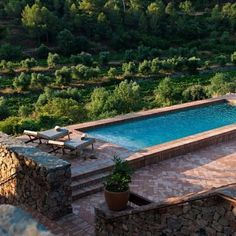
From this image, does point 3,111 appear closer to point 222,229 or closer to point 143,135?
point 143,135

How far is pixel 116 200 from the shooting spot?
5.65 meters

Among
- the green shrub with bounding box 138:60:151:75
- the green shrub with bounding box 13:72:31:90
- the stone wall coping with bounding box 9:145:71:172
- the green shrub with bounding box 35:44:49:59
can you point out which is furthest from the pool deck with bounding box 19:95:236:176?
the green shrub with bounding box 35:44:49:59

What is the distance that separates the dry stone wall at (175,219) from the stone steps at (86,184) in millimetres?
1748

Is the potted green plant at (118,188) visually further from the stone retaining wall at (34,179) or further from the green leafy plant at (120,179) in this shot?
the stone retaining wall at (34,179)

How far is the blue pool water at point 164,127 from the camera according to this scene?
10.9 metres

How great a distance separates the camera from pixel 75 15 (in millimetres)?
45219

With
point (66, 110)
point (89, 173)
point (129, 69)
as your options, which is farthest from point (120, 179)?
point (129, 69)

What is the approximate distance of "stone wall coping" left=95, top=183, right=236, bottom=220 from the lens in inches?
190

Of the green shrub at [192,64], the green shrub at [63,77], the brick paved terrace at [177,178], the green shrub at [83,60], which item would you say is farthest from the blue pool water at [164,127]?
the green shrub at [83,60]

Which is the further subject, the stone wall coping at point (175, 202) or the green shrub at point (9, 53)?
the green shrub at point (9, 53)

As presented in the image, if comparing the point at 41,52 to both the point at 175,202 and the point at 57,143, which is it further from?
the point at 175,202

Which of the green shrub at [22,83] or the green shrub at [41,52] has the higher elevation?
the green shrub at [41,52]

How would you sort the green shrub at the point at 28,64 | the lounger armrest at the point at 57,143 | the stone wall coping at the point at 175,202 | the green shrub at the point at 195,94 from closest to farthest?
the stone wall coping at the point at 175,202 < the lounger armrest at the point at 57,143 < the green shrub at the point at 195,94 < the green shrub at the point at 28,64

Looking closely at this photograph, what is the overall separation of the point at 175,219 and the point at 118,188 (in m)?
0.94
